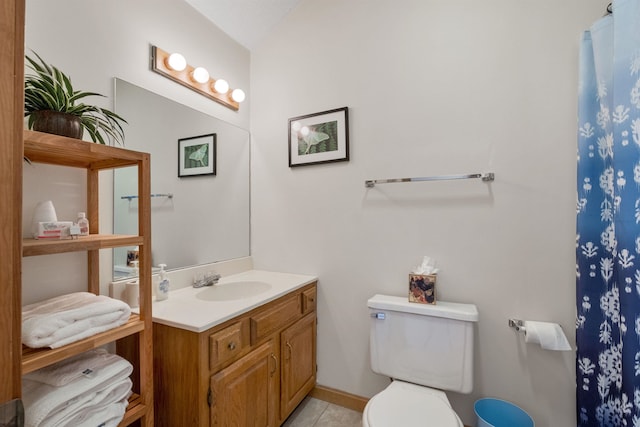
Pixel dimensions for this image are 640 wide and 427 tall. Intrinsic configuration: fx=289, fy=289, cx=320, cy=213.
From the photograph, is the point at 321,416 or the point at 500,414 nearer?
the point at 500,414

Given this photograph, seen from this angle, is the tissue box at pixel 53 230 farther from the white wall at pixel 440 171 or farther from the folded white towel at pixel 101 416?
the white wall at pixel 440 171

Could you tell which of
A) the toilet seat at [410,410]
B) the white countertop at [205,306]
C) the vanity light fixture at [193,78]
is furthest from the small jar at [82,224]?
the toilet seat at [410,410]

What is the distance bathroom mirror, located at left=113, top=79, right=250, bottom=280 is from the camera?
4.52 ft

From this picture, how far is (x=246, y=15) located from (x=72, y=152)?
150 centimetres

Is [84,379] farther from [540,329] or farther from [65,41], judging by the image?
[540,329]

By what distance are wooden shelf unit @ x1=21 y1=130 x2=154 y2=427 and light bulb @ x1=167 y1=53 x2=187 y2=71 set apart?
0.71 meters

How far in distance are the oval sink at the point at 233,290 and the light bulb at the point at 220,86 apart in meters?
1.22

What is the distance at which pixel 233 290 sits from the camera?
1.78m

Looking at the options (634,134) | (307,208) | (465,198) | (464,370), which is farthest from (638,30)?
(307,208)

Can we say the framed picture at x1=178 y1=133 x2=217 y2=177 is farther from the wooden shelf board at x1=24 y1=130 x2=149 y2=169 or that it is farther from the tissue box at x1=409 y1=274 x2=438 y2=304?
the tissue box at x1=409 y1=274 x2=438 y2=304

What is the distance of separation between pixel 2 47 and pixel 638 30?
5.68 feet

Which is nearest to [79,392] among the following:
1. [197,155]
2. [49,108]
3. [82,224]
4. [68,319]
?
[68,319]

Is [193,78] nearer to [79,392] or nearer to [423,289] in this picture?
[79,392]

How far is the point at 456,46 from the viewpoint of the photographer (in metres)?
1.55
